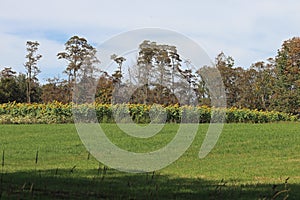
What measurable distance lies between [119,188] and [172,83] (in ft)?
33.2

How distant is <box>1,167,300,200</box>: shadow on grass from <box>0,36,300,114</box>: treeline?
7.94 meters

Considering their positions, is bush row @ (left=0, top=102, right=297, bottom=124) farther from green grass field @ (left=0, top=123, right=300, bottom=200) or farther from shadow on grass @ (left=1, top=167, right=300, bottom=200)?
shadow on grass @ (left=1, top=167, right=300, bottom=200)

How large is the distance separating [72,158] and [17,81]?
1276 inches

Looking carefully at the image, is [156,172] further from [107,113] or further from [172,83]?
[107,113]

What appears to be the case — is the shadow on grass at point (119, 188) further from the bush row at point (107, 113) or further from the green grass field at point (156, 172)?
the bush row at point (107, 113)

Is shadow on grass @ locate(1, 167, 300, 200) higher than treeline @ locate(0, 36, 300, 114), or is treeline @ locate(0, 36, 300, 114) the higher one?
treeline @ locate(0, 36, 300, 114)

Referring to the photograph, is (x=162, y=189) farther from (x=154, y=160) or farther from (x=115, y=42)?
(x=154, y=160)

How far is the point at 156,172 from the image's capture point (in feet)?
31.3

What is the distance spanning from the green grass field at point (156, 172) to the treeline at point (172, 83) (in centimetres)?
226

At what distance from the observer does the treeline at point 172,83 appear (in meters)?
18.3

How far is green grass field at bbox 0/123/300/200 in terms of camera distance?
21.3 ft

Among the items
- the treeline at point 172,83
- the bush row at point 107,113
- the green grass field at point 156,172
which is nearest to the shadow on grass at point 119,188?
the green grass field at point 156,172

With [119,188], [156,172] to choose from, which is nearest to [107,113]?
[156,172]

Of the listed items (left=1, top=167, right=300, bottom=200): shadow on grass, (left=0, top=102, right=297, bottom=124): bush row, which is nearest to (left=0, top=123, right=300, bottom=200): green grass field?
(left=1, top=167, right=300, bottom=200): shadow on grass
